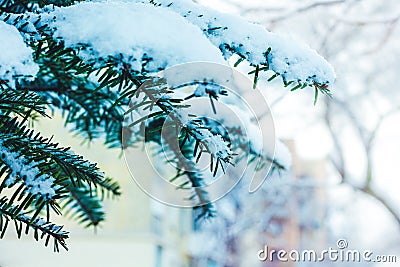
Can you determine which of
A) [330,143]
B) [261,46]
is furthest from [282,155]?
[330,143]

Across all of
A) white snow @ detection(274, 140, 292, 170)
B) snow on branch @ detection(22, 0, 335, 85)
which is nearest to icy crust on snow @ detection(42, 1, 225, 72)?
snow on branch @ detection(22, 0, 335, 85)

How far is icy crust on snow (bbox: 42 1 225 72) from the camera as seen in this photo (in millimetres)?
219

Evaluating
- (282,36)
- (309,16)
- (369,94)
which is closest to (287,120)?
(369,94)

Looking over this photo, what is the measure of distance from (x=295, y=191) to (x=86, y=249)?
7.89 feet

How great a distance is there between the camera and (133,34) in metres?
0.22

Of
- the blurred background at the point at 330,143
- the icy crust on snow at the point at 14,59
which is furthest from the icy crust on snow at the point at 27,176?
the blurred background at the point at 330,143

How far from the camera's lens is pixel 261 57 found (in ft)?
0.87

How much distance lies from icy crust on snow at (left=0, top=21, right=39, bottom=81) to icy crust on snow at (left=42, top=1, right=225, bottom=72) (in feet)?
0.07

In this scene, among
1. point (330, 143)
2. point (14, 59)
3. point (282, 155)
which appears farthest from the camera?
point (330, 143)

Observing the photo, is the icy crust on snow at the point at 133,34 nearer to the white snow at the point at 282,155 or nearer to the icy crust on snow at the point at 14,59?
the icy crust on snow at the point at 14,59

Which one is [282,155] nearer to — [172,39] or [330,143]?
[172,39]

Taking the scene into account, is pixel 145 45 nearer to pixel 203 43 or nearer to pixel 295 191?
pixel 203 43

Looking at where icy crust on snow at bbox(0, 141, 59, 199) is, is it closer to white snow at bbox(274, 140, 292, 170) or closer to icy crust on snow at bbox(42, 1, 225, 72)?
icy crust on snow at bbox(42, 1, 225, 72)

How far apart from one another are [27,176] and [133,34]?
0.10m
